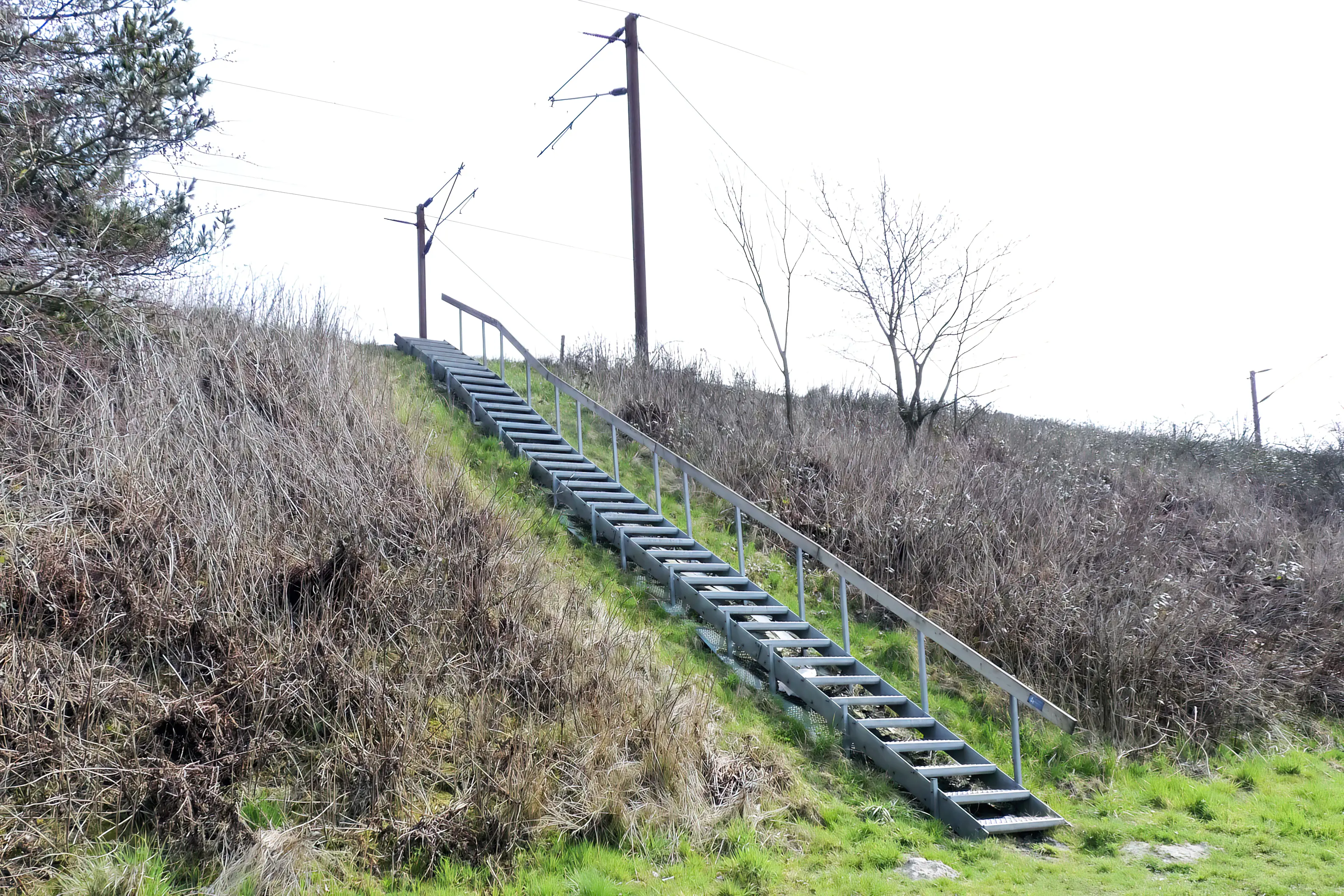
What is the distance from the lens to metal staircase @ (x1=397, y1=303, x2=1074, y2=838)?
8.07m

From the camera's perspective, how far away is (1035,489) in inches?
578

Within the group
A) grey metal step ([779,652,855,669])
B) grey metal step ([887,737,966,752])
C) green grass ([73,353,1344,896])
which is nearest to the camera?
green grass ([73,353,1344,896])

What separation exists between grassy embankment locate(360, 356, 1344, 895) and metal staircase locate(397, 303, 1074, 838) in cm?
24

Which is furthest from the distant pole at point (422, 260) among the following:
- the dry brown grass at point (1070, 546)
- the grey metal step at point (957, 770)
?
the grey metal step at point (957, 770)

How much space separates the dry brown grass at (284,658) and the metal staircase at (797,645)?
5.19ft

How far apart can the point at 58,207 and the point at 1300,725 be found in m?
15.7

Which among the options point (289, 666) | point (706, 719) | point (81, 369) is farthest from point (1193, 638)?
point (81, 369)

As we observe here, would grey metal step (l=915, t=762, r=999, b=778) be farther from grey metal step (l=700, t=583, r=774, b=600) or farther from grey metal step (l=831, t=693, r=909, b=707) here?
grey metal step (l=700, t=583, r=774, b=600)

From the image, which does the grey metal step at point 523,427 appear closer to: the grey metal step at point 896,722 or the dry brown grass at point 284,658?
the dry brown grass at point 284,658

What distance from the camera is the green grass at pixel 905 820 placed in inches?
240

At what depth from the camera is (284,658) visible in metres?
6.47

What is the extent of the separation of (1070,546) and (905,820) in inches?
258

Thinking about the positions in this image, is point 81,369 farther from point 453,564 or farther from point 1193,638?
point 1193,638

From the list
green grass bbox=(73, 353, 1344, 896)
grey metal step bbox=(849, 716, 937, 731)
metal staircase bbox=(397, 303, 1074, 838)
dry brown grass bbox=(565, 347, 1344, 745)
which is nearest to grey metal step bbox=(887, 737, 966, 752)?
metal staircase bbox=(397, 303, 1074, 838)
